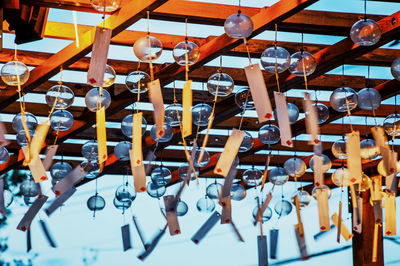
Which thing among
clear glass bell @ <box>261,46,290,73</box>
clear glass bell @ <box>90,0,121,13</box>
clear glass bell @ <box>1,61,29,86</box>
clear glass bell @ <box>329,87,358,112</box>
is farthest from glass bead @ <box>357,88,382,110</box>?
clear glass bell @ <box>1,61,29,86</box>

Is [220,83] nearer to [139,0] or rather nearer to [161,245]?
[139,0]

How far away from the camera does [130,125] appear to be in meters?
4.94

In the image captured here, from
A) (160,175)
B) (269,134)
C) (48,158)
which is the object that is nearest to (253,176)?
(160,175)

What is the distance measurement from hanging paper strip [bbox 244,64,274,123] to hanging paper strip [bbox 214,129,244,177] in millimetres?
187

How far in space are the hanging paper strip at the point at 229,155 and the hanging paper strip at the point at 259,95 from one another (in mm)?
187

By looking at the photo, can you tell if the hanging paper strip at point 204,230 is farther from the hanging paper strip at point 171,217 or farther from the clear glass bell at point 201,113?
the clear glass bell at point 201,113

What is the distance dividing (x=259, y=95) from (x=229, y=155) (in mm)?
318

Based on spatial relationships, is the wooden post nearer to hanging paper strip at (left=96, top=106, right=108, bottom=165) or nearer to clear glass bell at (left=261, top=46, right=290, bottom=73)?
clear glass bell at (left=261, top=46, right=290, bottom=73)

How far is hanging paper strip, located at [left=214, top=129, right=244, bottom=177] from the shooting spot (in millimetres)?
3229

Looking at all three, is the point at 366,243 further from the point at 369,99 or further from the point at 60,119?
the point at 60,119

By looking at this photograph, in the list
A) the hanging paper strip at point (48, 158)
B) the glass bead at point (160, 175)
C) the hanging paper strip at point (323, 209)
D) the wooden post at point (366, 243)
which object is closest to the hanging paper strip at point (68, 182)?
the hanging paper strip at point (48, 158)

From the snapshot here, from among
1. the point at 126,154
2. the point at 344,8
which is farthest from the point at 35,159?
the point at 344,8

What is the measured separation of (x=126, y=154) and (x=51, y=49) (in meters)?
2.37

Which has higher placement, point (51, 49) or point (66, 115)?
point (51, 49)
